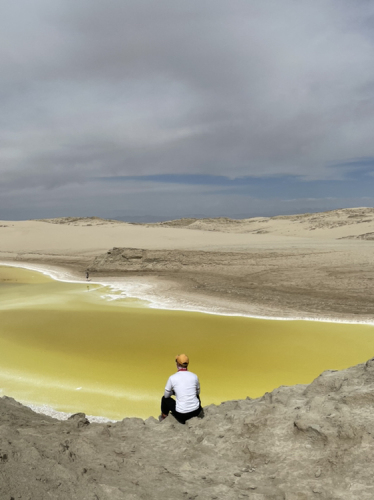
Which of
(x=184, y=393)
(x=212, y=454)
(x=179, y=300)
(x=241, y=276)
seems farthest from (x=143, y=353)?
(x=241, y=276)

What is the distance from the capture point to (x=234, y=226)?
237 feet

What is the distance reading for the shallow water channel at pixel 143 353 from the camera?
7.84 m

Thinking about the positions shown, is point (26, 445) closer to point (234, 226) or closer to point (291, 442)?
point (291, 442)

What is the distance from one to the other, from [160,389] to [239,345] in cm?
347

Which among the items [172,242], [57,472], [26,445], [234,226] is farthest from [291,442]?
[234,226]

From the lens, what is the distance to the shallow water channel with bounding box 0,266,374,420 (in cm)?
784

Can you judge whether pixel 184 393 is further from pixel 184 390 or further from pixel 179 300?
pixel 179 300

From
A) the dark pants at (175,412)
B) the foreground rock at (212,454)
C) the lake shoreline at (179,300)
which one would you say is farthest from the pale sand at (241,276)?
the foreground rock at (212,454)

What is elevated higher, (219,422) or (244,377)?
(219,422)

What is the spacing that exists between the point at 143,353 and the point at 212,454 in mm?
6405

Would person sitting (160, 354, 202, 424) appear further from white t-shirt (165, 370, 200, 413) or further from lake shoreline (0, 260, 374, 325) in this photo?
lake shoreline (0, 260, 374, 325)

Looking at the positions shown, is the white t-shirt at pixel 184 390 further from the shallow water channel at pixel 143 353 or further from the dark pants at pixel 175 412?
the shallow water channel at pixel 143 353

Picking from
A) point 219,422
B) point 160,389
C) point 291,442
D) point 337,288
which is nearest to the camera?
point 291,442

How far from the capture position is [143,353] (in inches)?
401
